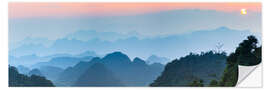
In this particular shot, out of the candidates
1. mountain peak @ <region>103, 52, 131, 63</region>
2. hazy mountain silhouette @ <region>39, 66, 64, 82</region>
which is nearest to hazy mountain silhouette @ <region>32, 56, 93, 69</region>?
hazy mountain silhouette @ <region>39, 66, 64, 82</region>

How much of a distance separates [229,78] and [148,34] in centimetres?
79

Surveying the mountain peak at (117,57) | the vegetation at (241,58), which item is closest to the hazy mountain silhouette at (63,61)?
the mountain peak at (117,57)

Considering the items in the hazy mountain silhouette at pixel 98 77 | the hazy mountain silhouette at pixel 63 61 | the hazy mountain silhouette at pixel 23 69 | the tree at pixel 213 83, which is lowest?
the tree at pixel 213 83

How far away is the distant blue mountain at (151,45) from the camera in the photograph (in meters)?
13.7

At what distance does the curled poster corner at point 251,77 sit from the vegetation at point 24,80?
161 cm

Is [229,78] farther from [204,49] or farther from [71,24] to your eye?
[71,24]

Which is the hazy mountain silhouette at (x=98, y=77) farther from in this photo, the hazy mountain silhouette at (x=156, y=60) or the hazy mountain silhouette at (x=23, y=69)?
the hazy mountain silhouette at (x=23, y=69)

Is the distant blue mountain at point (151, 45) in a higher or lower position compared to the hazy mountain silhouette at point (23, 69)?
higher

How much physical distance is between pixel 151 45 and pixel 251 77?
0.89 m

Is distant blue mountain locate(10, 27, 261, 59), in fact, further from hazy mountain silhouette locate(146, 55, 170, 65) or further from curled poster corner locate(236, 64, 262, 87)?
curled poster corner locate(236, 64, 262, 87)

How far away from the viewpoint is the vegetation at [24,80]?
44.9ft

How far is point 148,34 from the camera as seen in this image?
1370 centimetres

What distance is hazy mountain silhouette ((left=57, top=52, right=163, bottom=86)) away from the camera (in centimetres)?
1371

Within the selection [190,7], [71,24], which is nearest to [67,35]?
[71,24]
